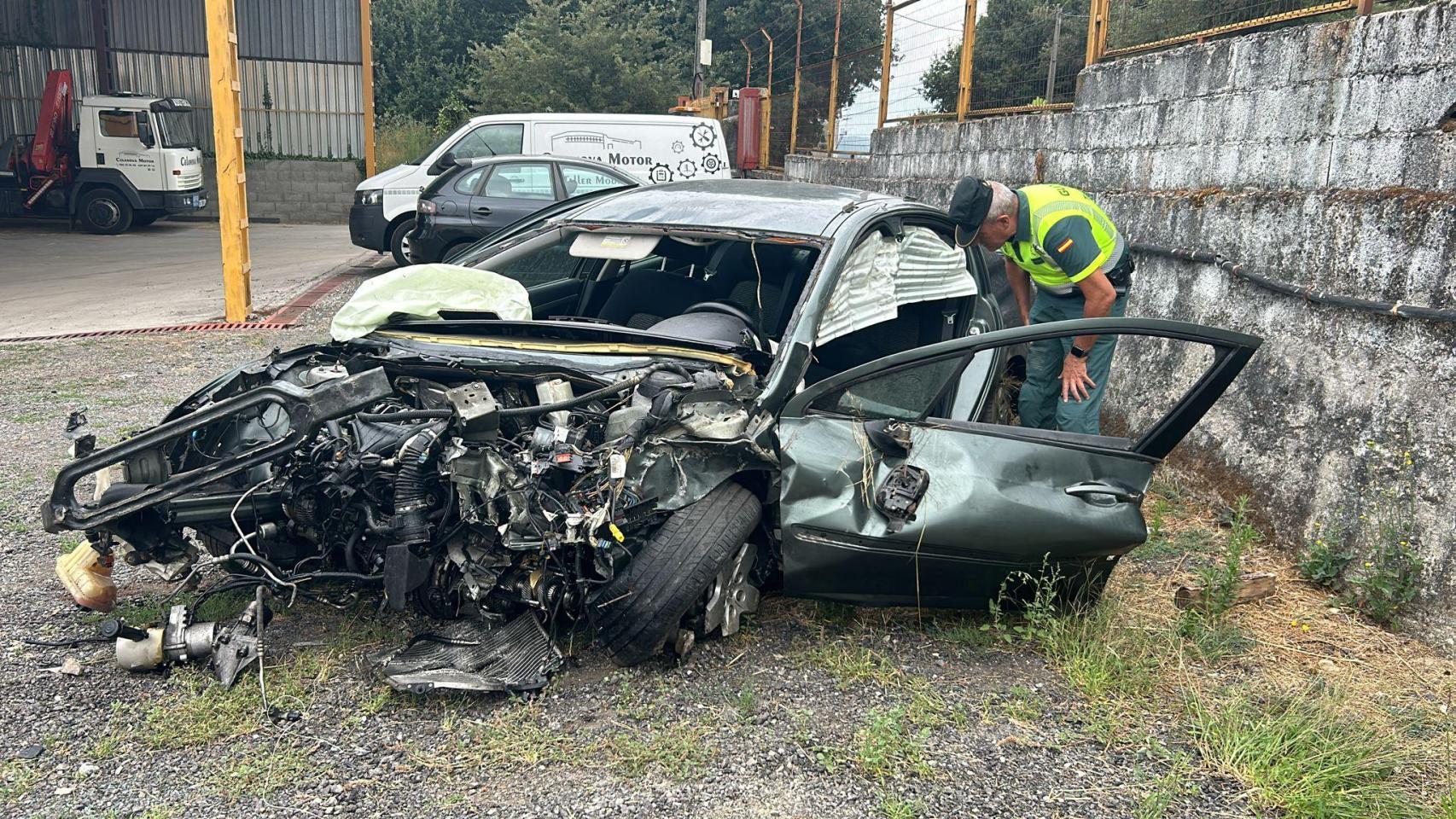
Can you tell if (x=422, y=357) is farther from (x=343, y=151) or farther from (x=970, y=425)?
(x=343, y=151)

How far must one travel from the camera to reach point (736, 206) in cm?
403

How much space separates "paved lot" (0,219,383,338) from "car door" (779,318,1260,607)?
7.60 metres

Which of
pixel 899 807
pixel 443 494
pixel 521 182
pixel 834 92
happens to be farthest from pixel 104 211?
pixel 899 807

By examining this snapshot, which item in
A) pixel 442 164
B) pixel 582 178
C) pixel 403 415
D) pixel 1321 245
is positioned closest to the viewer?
pixel 403 415

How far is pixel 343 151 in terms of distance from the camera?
1997 centimetres

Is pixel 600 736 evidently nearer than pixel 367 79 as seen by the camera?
Yes

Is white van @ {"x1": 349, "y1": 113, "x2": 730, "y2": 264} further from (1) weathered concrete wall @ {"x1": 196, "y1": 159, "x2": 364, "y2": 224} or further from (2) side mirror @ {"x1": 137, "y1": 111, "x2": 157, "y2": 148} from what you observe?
(1) weathered concrete wall @ {"x1": 196, "y1": 159, "x2": 364, "y2": 224}

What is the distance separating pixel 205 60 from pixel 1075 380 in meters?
19.9

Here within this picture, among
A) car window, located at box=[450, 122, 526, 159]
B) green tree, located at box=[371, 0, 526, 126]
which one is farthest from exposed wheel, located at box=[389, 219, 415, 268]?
green tree, located at box=[371, 0, 526, 126]

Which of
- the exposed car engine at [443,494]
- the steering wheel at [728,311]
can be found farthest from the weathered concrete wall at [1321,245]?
the exposed car engine at [443,494]

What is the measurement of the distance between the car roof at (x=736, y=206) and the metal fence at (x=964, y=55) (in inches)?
99.7

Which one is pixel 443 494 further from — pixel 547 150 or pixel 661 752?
pixel 547 150

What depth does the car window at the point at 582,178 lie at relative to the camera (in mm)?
10242

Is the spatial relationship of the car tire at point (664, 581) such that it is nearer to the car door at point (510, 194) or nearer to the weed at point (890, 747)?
the weed at point (890, 747)
